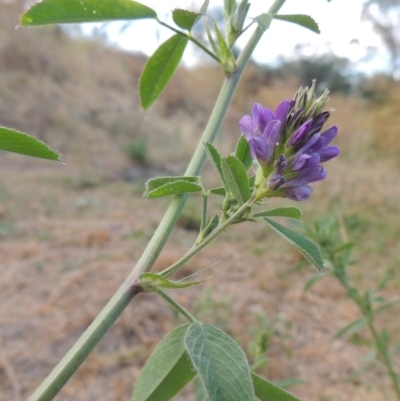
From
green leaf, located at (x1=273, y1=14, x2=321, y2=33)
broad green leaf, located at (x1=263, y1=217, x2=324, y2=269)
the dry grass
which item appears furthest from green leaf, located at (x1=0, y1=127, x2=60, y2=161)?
the dry grass

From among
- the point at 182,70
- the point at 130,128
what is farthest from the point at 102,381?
the point at 182,70

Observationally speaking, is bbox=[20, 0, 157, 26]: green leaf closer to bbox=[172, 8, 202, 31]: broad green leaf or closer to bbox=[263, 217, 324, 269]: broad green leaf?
bbox=[172, 8, 202, 31]: broad green leaf

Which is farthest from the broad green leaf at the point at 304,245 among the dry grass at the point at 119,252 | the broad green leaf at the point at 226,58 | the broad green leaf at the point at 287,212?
the dry grass at the point at 119,252

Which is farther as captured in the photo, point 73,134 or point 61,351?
point 73,134

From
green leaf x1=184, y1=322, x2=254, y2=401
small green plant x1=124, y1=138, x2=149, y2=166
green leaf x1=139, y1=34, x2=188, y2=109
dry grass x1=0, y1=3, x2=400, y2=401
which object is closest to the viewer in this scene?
green leaf x1=184, y1=322, x2=254, y2=401

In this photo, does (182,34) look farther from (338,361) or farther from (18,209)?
(18,209)

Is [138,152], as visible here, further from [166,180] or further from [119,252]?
[166,180]

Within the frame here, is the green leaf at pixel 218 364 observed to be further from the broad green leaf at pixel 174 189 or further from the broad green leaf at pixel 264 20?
the broad green leaf at pixel 264 20
